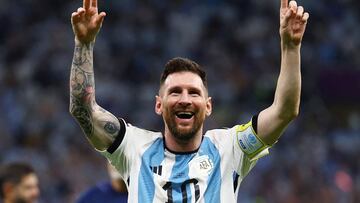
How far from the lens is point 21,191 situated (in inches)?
264

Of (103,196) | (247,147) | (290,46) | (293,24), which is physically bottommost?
(103,196)

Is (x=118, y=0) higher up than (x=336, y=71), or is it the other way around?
(x=118, y=0)

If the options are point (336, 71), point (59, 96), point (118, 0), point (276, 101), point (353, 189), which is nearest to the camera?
point (276, 101)

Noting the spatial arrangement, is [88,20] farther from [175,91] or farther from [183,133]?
[183,133]

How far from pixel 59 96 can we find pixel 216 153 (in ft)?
29.3

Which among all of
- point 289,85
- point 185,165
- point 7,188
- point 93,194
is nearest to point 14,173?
point 7,188

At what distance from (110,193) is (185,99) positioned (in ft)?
10.3

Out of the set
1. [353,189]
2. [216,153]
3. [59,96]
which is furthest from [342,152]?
[216,153]

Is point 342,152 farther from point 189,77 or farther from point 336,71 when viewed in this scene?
point 189,77

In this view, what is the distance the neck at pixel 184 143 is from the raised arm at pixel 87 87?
0.32 meters

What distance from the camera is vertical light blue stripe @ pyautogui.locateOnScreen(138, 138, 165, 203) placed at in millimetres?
4926

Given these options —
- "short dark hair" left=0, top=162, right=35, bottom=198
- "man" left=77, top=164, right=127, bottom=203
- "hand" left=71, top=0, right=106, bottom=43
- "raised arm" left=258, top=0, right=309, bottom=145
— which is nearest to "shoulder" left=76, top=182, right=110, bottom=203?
"man" left=77, top=164, right=127, bottom=203

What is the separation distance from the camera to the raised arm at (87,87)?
191 inches

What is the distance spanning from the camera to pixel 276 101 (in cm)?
479
